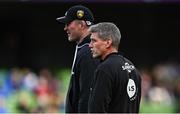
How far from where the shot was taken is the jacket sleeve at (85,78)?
6.39m

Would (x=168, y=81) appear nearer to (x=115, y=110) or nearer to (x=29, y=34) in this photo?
(x=29, y=34)

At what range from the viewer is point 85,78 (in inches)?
252

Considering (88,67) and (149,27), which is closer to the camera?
(88,67)

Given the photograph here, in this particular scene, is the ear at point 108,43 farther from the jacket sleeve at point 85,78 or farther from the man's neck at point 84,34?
the man's neck at point 84,34

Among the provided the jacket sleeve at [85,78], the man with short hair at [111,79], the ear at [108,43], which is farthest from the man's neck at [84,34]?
the ear at [108,43]

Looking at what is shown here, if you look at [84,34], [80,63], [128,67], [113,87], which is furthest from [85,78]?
[113,87]

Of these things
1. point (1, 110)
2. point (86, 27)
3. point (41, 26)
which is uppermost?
point (41, 26)

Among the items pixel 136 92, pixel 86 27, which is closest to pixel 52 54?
pixel 86 27

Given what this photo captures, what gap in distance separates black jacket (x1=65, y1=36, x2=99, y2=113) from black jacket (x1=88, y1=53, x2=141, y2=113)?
662 millimetres

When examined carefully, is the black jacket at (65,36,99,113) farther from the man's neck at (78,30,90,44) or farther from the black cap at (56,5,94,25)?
the black cap at (56,5,94,25)

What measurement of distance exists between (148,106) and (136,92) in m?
7.40

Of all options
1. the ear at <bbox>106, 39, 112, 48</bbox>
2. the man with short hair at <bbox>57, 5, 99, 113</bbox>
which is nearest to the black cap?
the man with short hair at <bbox>57, 5, 99, 113</bbox>

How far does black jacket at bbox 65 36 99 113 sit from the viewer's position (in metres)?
6.41

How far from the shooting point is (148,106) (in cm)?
1318
